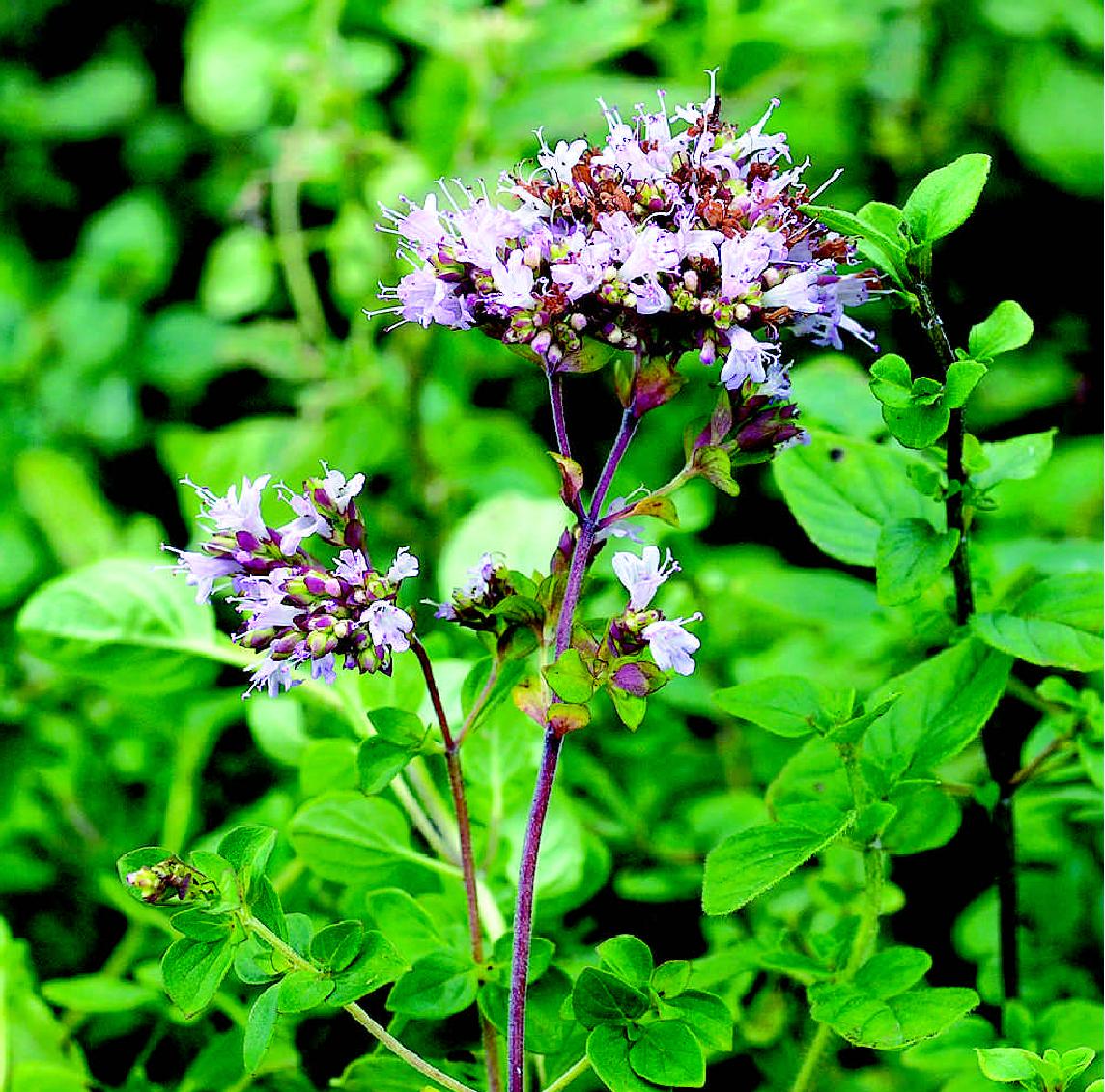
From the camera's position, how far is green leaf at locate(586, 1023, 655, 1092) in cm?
66

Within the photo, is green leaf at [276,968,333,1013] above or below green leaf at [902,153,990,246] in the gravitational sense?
below

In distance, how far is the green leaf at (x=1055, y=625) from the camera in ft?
2.53

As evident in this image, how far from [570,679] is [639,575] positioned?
0.26ft

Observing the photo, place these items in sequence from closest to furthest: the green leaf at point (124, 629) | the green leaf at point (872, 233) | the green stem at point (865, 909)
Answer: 1. the green leaf at point (872, 233)
2. the green stem at point (865, 909)
3. the green leaf at point (124, 629)

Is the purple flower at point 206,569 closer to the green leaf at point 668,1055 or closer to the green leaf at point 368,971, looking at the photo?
the green leaf at point 368,971

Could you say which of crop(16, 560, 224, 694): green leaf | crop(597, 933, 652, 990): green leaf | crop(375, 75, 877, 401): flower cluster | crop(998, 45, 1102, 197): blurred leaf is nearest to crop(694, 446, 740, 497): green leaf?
crop(375, 75, 877, 401): flower cluster

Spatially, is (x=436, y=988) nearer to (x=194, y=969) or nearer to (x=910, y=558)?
(x=194, y=969)

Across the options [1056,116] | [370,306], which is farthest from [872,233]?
[1056,116]

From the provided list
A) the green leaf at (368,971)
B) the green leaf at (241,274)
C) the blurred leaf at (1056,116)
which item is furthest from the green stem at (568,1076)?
the blurred leaf at (1056,116)

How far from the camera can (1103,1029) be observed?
2.76 ft

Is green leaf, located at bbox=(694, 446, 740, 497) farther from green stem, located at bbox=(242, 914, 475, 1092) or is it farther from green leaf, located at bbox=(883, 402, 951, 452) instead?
green stem, located at bbox=(242, 914, 475, 1092)

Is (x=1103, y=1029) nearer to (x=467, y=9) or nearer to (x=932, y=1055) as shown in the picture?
(x=932, y=1055)

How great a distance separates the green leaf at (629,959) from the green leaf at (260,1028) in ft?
0.57

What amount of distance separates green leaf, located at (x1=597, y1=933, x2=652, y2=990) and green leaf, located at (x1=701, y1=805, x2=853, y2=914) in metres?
0.05
